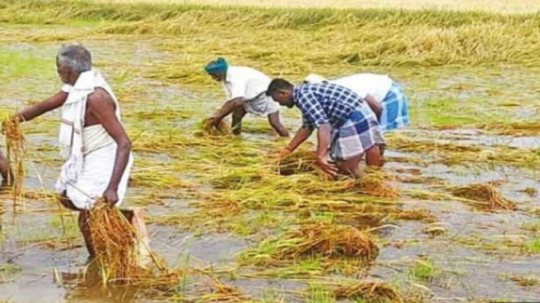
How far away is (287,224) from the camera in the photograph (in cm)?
659

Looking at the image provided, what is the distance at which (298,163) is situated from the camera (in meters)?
7.92

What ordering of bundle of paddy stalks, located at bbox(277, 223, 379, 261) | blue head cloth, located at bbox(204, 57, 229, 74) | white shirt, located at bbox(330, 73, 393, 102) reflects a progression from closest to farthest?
1. bundle of paddy stalks, located at bbox(277, 223, 379, 261)
2. white shirt, located at bbox(330, 73, 393, 102)
3. blue head cloth, located at bbox(204, 57, 229, 74)

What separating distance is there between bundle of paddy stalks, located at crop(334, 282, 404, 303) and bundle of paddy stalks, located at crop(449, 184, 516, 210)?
2.21 meters

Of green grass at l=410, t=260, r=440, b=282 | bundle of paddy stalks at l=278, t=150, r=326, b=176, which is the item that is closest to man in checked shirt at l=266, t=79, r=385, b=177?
bundle of paddy stalks at l=278, t=150, r=326, b=176

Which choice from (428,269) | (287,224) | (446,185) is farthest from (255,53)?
(428,269)

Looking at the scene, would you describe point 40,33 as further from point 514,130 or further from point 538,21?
point 514,130

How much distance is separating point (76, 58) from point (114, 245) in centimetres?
95

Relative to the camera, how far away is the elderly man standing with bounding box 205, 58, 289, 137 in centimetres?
926

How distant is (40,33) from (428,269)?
16553 mm

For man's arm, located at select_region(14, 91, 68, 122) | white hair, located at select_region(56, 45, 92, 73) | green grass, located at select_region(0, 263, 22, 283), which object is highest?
white hair, located at select_region(56, 45, 92, 73)

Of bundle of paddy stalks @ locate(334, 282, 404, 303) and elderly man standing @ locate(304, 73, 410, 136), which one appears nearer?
bundle of paddy stalks @ locate(334, 282, 404, 303)

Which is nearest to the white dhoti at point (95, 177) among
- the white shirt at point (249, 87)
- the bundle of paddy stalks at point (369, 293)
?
the bundle of paddy stalks at point (369, 293)

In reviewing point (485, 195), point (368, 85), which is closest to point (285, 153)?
point (368, 85)

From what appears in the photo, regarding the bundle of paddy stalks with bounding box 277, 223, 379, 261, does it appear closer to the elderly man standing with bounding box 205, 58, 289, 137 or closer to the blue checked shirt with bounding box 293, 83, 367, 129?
the blue checked shirt with bounding box 293, 83, 367, 129
